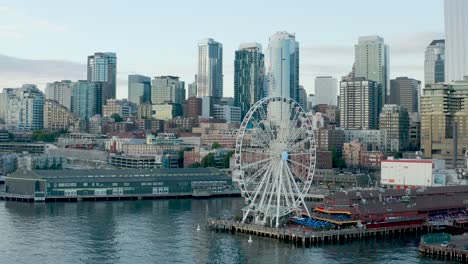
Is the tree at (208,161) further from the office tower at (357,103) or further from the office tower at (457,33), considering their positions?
the office tower at (457,33)

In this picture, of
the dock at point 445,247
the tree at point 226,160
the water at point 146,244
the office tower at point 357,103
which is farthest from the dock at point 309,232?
the office tower at point 357,103

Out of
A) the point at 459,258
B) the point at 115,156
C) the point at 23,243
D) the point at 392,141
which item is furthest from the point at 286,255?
the point at 392,141

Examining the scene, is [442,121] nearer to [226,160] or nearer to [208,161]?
[226,160]

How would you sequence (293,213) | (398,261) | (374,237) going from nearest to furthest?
1. (398,261)
2. (374,237)
3. (293,213)

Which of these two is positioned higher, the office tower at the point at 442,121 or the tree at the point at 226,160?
the office tower at the point at 442,121

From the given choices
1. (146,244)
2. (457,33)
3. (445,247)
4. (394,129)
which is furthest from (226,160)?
(457,33)

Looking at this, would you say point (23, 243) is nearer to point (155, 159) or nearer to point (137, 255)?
point (137, 255)
